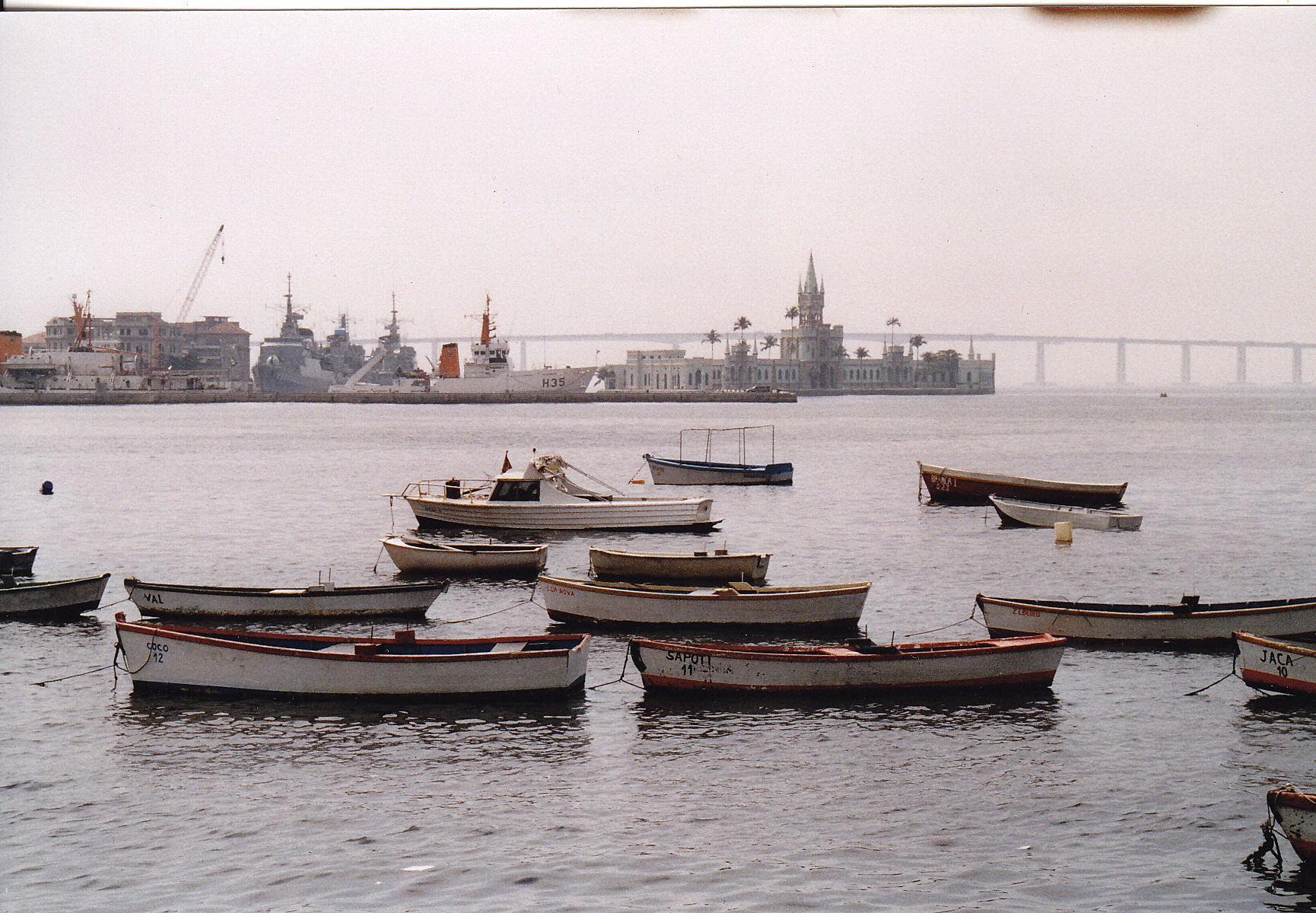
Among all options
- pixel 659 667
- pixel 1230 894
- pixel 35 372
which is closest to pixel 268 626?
pixel 659 667

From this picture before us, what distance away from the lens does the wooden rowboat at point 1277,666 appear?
16.2m

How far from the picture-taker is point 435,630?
21.2 m

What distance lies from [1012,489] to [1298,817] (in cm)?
3060

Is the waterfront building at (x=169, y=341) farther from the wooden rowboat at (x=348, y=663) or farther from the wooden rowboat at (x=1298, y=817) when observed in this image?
the wooden rowboat at (x=1298, y=817)

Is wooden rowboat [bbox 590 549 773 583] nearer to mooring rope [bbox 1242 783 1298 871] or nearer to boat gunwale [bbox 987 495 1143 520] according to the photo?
mooring rope [bbox 1242 783 1298 871]

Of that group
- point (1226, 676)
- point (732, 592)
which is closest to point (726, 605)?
point (732, 592)

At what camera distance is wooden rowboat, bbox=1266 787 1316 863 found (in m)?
11.2

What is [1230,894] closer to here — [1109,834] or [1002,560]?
[1109,834]

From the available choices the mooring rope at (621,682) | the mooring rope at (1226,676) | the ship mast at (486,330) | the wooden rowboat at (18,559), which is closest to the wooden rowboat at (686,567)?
the mooring rope at (621,682)

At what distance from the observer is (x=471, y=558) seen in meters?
26.2

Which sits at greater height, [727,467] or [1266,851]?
[727,467]

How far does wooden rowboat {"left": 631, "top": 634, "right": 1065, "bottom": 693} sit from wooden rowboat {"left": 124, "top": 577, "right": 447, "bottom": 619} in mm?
6033

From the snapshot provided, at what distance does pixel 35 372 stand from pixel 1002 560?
387 ft

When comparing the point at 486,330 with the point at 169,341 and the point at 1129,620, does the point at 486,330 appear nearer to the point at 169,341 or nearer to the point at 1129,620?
the point at 169,341
